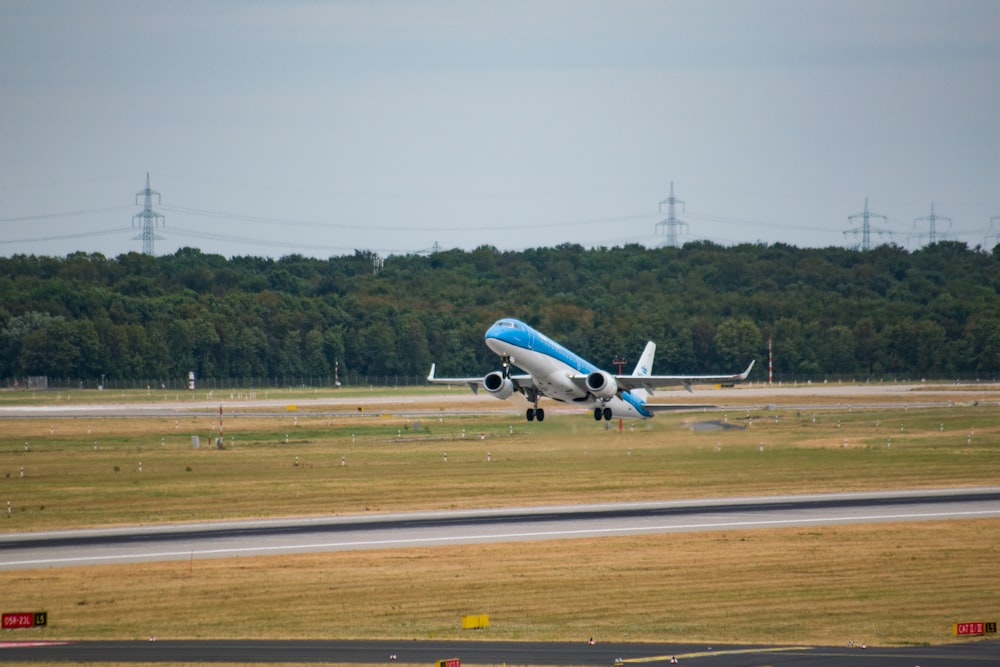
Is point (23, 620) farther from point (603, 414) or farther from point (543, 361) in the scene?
point (603, 414)

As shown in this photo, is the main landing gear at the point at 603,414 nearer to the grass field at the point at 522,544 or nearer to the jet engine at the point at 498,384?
the grass field at the point at 522,544

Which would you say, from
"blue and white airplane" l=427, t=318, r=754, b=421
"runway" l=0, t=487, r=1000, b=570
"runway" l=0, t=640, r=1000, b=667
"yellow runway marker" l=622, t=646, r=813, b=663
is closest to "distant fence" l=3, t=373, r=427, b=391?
"blue and white airplane" l=427, t=318, r=754, b=421

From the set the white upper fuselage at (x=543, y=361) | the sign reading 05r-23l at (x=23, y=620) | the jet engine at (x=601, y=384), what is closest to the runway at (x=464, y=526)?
the sign reading 05r-23l at (x=23, y=620)

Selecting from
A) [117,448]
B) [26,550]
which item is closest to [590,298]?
[117,448]

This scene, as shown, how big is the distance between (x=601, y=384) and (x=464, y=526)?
16173 millimetres

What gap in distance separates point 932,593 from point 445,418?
70170 mm

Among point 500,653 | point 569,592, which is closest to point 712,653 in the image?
point 500,653

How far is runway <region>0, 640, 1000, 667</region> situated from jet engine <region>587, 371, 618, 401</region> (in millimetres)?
33036

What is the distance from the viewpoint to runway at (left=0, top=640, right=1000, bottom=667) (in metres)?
31.3

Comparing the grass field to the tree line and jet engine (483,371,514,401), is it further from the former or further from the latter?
the tree line

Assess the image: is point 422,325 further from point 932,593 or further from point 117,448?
point 932,593

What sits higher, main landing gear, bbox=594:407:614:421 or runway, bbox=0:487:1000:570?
main landing gear, bbox=594:407:614:421

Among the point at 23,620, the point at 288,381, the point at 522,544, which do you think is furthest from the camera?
the point at 288,381

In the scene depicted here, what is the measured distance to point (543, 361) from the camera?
63.7 m
